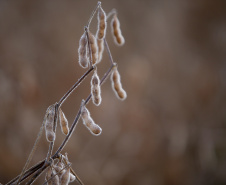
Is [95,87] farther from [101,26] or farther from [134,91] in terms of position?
[134,91]

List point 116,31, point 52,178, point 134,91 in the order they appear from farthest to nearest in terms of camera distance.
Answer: point 134,91
point 116,31
point 52,178

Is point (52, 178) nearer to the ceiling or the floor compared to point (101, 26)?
nearer to the floor

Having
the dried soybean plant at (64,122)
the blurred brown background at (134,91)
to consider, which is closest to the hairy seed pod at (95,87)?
the dried soybean plant at (64,122)

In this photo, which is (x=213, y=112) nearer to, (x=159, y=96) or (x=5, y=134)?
(x=159, y=96)

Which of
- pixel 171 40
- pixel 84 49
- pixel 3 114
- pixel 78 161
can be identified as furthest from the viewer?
pixel 171 40

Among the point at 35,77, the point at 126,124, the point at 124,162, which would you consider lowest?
the point at 124,162

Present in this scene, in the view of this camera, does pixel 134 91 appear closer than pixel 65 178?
No

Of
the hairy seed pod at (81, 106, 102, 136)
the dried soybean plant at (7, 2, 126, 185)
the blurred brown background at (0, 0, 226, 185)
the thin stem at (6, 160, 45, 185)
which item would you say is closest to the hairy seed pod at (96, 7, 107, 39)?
the dried soybean plant at (7, 2, 126, 185)

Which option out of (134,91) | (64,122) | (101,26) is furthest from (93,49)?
(134,91)

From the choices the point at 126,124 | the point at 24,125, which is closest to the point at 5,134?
the point at 24,125
